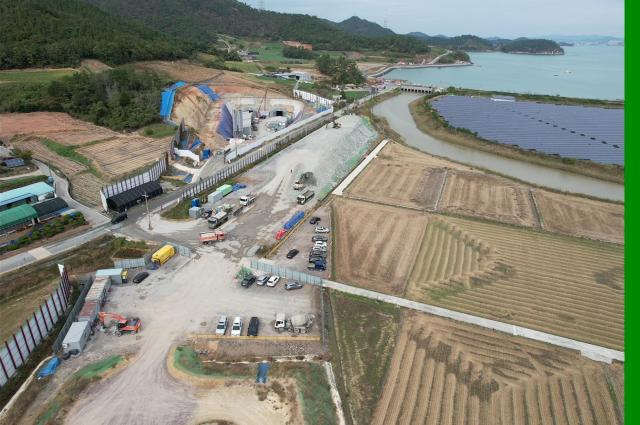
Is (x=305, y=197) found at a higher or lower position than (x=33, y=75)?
lower

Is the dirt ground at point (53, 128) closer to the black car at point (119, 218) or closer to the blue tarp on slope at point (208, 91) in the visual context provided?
the black car at point (119, 218)

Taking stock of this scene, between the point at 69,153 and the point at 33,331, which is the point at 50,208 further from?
the point at 33,331

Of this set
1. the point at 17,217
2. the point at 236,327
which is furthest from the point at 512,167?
the point at 17,217

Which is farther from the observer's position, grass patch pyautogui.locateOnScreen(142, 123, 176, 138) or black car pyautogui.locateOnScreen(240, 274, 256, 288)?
grass patch pyautogui.locateOnScreen(142, 123, 176, 138)

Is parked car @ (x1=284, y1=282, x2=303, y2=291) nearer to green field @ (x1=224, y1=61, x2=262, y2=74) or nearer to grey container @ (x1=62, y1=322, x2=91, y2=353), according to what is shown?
grey container @ (x1=62, y1=322, x2=91, y2=353)

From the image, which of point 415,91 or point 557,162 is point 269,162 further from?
point 415,91

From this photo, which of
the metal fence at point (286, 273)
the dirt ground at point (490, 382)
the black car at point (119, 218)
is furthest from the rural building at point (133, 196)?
the dirt ground at point (490, 382)

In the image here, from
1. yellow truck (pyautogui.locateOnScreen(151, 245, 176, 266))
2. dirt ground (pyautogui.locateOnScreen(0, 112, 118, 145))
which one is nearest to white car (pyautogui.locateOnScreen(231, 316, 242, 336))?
yellow truck (pyautogui.locateOnScreen(151, 245, 176, 266))
